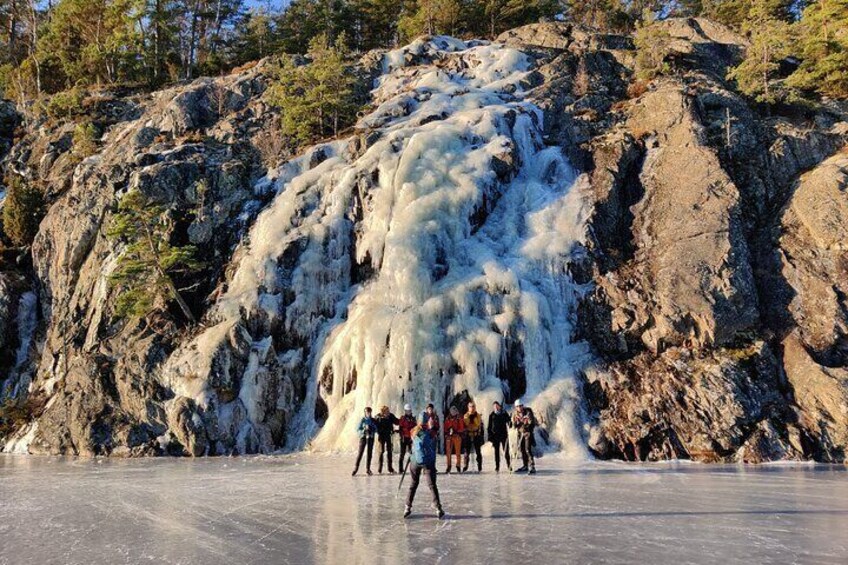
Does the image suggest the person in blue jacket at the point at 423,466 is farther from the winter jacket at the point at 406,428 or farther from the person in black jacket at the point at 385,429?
the person in black jacket at the point at 385,429

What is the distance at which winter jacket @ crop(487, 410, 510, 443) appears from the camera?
12844 millimetres

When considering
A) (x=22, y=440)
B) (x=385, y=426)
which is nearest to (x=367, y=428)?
(x=385, y=426)

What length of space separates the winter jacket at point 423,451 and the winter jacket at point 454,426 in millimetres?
5132

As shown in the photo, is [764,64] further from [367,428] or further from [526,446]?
[367,428]

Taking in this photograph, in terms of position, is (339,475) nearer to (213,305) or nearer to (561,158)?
(213,305)

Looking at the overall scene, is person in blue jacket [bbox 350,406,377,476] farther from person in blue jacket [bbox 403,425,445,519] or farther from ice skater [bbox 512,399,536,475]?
person in blue jacket [bbox 403,425,445,519]

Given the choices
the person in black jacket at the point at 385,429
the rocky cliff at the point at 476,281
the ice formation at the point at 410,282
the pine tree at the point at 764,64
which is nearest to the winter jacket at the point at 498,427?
the person in black jacket at the point at 385,429

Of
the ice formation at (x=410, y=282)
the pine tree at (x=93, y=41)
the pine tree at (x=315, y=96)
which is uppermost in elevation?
the pine tree at (x=93, y=41)

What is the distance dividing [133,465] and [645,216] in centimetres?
1836

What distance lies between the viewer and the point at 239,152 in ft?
88.9

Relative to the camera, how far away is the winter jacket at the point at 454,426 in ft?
42.8

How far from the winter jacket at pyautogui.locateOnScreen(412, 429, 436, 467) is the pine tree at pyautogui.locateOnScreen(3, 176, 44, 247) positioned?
2638 centimetres

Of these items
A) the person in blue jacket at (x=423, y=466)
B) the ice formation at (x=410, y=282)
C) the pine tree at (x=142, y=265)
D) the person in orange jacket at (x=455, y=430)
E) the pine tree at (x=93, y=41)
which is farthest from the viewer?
the pine tree at (x=93, y=41)

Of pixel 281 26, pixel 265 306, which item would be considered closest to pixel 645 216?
pixel 265 306
